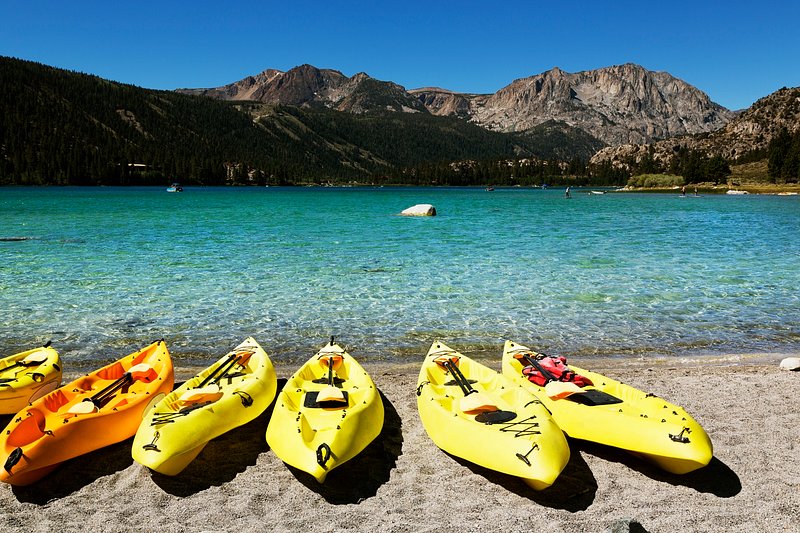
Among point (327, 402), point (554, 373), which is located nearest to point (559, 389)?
point (554, 373)

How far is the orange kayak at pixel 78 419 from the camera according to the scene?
19.5 feet

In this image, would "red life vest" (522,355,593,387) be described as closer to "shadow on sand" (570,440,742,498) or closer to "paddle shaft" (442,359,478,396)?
"paddle shaft" (442,359,478,396)

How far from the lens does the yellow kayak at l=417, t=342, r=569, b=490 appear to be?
5.80m

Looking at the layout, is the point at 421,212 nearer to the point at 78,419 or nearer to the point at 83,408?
the point at 83,408

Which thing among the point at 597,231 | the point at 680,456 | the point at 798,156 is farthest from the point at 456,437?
the point at 798,156

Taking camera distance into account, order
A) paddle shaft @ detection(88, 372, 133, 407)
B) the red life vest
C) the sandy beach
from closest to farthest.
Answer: the sandy beach, paddle shaft @ detection(88, 372, 133, 407), the red life vest

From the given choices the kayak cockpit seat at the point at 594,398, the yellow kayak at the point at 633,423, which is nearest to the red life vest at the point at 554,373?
the yellow kayak at the point at 633,423

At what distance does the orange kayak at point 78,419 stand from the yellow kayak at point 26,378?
0.81 m

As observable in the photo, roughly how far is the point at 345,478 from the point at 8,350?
9.92m

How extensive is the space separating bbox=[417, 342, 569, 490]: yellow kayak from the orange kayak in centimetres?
436

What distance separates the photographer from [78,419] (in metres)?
6.48

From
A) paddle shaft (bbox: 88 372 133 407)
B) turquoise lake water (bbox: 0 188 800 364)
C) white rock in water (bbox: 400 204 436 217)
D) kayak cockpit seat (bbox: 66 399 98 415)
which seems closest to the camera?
kayak cockpit seat (bbox: 66 399 98 415)

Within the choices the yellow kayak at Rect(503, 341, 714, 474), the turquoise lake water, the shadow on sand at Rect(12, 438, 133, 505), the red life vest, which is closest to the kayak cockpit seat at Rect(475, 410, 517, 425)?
the yellow kayak at Rect(503, 341, 714, 474)

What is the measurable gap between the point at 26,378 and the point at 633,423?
31.1 feet
